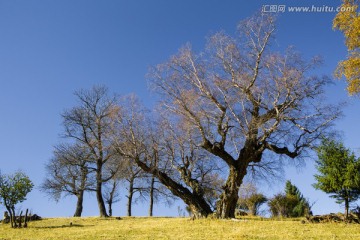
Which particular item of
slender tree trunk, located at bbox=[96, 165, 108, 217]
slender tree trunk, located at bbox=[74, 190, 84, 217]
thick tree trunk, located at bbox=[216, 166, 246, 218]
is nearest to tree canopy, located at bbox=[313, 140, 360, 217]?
thick tree trunk, located at bbox=[216, 166, 246, 218]

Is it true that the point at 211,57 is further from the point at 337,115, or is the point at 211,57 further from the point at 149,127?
the point at 337,115

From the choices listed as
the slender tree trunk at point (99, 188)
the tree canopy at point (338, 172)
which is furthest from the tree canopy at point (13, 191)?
the tree canopy at point (338, 172)

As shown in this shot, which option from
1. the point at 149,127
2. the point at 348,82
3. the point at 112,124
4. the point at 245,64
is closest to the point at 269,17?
the point at 245,64

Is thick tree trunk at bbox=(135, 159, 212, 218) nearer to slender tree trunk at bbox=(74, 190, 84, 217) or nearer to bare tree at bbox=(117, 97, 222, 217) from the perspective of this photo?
bare tree at bbox=(117, 97, 222, 217)

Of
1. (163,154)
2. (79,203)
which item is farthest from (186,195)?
(79,203)

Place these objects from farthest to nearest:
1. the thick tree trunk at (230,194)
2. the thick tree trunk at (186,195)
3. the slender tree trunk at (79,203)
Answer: the slender tree trunk at (79,203) → the thick tree trunk at (186,195) → the thick tree trunk at (230,194)

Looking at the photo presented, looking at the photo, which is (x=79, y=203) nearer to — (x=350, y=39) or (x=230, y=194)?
(x=230, y=194)

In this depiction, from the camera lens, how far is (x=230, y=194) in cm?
2150

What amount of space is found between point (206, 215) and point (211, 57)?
9672 millimetres

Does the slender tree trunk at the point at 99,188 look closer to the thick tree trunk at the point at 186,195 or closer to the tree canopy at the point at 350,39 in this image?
the thick tree trunk at the point at 186,195

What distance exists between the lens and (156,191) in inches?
1383

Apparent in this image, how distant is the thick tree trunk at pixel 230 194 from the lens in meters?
21.5

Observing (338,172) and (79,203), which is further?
(79,203)

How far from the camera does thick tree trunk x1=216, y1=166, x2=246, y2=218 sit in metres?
21.5
